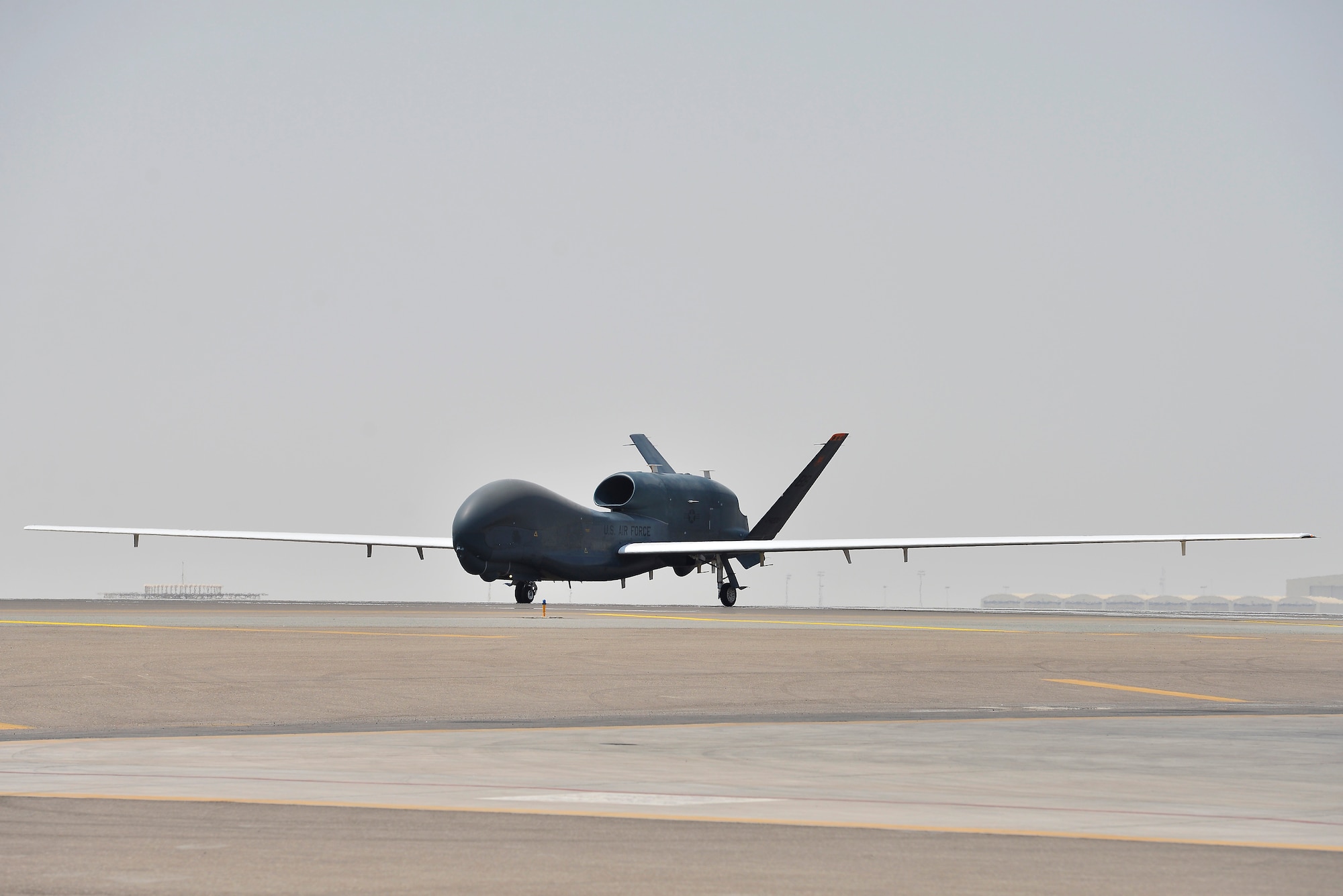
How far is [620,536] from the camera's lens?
78.1 metres

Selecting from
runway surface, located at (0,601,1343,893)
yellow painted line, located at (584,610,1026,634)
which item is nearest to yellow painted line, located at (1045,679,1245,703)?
runway surface, located at (0,601,1343,893)

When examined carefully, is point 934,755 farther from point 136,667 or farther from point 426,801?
point 136,667

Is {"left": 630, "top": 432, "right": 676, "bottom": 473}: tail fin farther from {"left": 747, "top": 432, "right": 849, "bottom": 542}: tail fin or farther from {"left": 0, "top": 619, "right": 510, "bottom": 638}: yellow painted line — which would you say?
{"left": 0, "top": 619, "right": 510, "bottom": 638}: yellow painted line

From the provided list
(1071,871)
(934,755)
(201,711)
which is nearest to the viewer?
(1071,871)

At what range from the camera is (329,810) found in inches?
419

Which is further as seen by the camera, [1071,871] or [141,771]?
[141,771]

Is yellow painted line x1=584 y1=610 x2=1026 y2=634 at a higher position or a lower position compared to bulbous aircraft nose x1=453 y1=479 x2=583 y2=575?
lower

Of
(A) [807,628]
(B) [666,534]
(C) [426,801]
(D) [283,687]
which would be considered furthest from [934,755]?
(B) [666,534]

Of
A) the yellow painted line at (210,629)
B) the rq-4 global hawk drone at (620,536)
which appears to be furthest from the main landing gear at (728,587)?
the yellow painted line at (210,629)

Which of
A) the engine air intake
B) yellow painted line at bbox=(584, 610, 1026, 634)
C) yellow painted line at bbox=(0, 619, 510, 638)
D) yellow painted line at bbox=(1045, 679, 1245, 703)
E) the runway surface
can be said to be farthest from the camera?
the engine air intake

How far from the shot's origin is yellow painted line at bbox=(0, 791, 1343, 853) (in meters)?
9.54

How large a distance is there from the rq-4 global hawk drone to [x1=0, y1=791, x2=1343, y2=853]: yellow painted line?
5289 centimetres

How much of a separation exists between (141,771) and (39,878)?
15.6ft

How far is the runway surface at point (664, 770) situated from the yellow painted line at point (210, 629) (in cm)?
596
